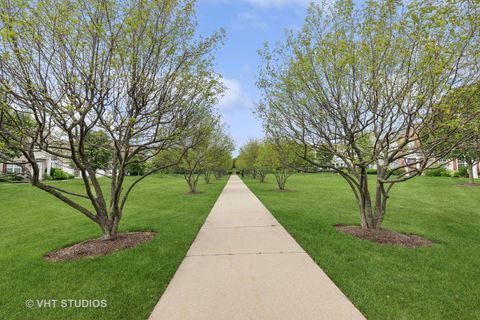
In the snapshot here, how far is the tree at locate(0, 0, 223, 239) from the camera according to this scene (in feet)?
13.0

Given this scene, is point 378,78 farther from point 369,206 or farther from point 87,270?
point 87,270

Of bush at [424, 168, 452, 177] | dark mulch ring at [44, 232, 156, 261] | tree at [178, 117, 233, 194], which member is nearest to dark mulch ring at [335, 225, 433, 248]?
dark mulch ring at [44, 232, 156, 261]

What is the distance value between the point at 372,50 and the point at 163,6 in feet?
13.7

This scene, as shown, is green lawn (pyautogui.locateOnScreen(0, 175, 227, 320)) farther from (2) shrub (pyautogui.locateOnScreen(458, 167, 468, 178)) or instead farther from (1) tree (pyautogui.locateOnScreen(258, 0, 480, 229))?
(2) shrub (pyautogui.locateOnScreen(458, 167, 468, 178))

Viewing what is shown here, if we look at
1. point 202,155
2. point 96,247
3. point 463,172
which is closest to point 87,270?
point 96,247

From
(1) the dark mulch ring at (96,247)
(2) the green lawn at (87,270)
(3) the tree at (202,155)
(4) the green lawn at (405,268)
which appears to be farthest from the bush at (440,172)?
(1) the dark mulch ring at (96,247)

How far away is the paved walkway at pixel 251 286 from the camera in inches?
115

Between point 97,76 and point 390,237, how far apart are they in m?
7.00

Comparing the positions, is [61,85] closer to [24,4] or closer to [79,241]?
[24,4]

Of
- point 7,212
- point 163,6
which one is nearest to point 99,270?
point 163,6

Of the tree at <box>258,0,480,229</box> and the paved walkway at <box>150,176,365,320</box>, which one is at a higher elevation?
the tree at <box>258,0,480,229</box>

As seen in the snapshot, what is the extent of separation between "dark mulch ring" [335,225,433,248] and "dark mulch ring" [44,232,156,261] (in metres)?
5.05

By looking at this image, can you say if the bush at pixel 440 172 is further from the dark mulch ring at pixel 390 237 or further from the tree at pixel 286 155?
the dark mulch ring at pixel 390 237

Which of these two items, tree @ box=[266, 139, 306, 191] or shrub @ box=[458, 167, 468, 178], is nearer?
tree @ box=[266, 139, 306, 191]
